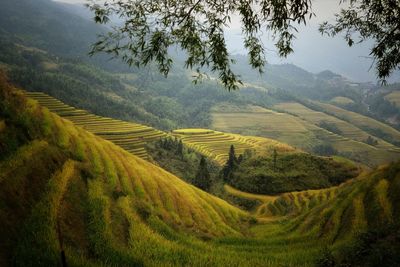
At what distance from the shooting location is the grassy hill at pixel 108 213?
9.25 metres

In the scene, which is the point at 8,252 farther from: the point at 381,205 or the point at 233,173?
the point at 233,173

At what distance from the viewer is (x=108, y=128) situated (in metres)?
145

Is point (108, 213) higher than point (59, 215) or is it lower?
lower

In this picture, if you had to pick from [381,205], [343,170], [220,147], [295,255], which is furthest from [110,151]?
[220,147]

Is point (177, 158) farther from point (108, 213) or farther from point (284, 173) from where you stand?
point (108, 213)

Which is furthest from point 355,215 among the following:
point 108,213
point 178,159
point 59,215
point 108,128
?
point 108,128

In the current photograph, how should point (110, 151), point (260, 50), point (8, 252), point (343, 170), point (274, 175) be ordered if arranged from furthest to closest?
point (343, 170)
point (274, 175)
point (110, 151)
point (260, 50)
point (8, 252)

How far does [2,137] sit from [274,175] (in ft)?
305

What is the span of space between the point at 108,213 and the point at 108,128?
448 ft

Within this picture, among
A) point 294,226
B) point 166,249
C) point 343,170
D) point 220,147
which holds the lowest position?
point 220,147

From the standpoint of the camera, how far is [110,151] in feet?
94.9

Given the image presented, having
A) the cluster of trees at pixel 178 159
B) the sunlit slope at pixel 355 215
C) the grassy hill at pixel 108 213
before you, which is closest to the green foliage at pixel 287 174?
the cluster of trees at pixel 178 159

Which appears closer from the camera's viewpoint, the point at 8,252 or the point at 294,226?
the point at 8,252

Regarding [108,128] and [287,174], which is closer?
[287,174]
